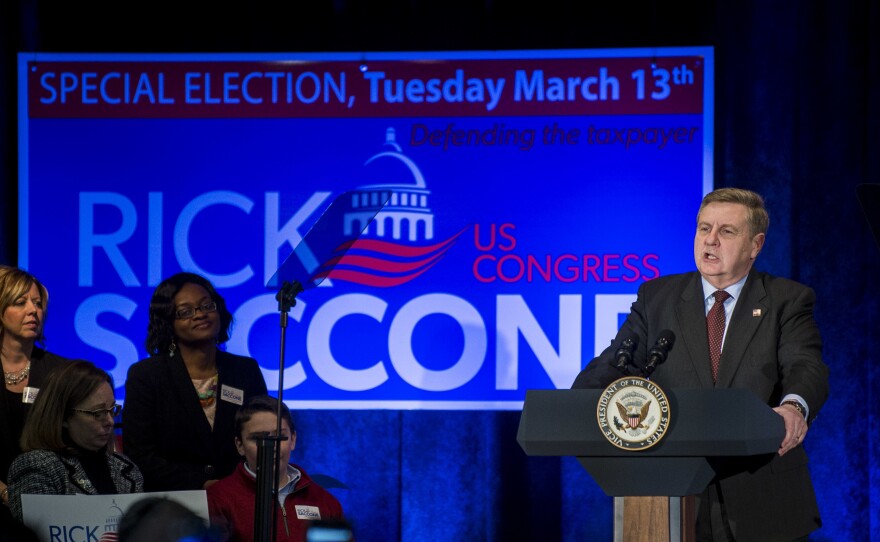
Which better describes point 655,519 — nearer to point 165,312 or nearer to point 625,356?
point 625,356

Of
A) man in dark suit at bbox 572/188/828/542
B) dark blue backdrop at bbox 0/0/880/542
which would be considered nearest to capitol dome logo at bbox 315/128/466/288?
dark blue backdrop at bbox 0/0/880/542

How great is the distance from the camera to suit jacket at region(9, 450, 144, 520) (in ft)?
10.2

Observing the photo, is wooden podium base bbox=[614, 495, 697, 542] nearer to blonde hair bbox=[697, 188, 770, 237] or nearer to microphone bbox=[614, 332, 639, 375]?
microphone bbox=[614, 332, 639, 375]

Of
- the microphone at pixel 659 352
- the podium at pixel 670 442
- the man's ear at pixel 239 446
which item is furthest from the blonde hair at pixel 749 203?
the man's ear at pixel 239 446

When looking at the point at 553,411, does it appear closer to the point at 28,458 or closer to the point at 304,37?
the point at 28,458

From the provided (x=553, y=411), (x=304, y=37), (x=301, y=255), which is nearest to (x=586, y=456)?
(x=553, y=411)

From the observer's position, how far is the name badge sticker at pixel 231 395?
→ 3.92 metres

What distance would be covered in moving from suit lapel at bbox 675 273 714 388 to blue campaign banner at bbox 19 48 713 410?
2.13 m

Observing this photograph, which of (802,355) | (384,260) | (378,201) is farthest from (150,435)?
(802,355)

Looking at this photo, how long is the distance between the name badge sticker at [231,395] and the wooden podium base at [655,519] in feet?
6.39

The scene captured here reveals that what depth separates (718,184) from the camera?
15.8ft

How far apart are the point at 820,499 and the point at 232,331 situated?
2.64m

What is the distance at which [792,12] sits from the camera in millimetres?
4762

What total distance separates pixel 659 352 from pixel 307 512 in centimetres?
163
